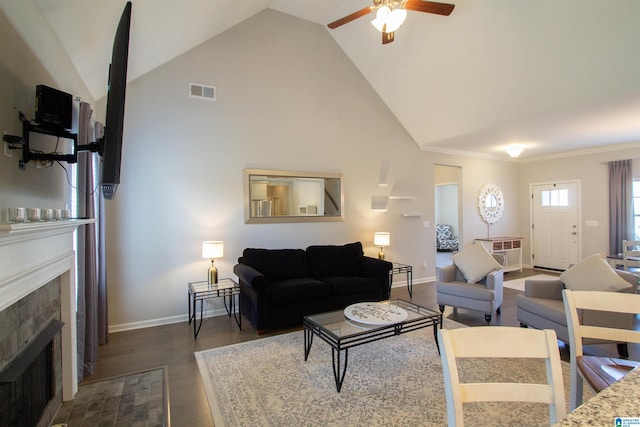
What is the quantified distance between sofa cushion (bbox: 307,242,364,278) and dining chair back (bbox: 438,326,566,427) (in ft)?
10.7

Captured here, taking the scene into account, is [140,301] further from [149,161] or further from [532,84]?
[532,84]

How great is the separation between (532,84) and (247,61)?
372 centimetres

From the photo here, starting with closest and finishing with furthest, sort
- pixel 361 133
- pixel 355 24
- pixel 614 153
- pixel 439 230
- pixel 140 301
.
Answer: pixel 140 301 → pixel 355 24 → pixel 361 133 → pixel 614 153 → pixel 439 230

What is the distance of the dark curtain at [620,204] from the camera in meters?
5.67

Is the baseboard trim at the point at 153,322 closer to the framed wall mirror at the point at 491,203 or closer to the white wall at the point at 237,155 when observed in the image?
the white wall at the point at 237,155

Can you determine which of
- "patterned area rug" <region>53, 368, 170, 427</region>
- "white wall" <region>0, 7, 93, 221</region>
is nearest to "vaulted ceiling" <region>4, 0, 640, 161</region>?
"white wall" <region>0, 7, 93, 221</region>

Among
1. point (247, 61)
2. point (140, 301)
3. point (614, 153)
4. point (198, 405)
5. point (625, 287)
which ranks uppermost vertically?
point (247, 61)

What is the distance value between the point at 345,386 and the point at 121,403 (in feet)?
5.29

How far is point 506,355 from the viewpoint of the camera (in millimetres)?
1014

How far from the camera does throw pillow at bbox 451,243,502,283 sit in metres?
3.91

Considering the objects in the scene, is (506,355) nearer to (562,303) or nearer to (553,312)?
(553,312)

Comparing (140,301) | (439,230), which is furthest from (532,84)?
(439,230)

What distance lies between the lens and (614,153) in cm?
590

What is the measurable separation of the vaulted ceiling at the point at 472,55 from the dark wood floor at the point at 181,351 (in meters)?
2.64
